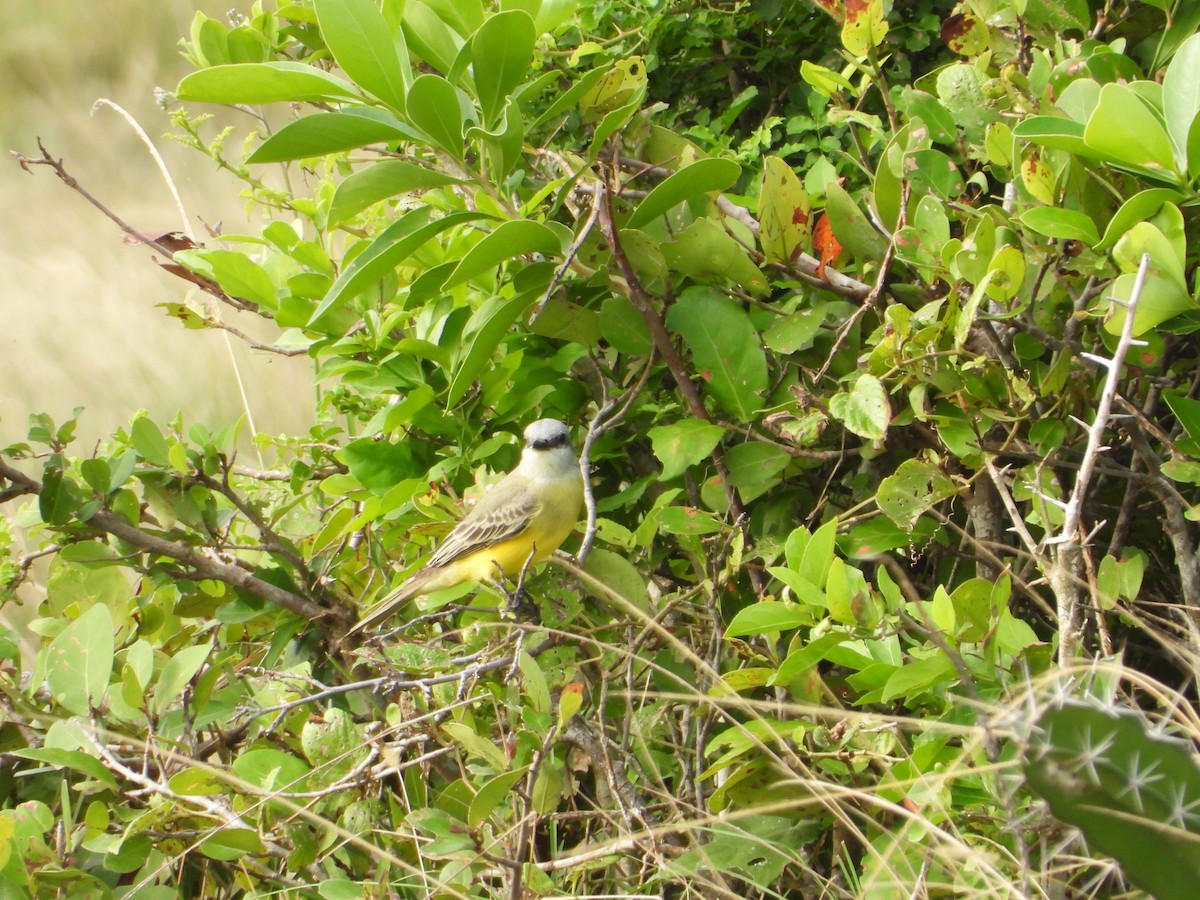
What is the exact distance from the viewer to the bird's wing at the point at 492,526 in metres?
2.44

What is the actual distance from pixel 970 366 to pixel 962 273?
157 mm

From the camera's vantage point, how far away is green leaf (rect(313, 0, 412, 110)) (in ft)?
5.56

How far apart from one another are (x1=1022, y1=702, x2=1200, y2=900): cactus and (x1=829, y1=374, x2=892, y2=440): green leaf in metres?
0.78

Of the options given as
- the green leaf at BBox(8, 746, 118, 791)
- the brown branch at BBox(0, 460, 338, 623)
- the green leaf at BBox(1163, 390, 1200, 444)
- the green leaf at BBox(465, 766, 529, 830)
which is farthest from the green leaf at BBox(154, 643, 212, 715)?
the green leaf at BBox(1163, 390, 1200, 444)

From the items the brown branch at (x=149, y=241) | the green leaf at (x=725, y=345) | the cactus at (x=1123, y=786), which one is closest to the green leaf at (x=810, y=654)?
the green leaf at (x=725, y=345)

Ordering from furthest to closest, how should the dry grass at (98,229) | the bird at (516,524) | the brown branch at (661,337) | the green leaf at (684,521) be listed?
1. the dry grass at (98,229)
2. the bird at (516,524)
3. the green leaf at (684,521)
4. the brown branch at (661,337)

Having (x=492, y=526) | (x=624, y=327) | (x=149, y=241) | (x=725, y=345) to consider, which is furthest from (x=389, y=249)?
(x=149, y=241)

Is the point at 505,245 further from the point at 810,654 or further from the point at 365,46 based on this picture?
the point at 810,654

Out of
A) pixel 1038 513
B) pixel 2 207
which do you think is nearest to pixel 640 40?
pixel 1038 513

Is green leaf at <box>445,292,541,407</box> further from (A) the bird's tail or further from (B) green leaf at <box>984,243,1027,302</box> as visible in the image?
(B) green leaf at <box>984,243,1027,302</box>

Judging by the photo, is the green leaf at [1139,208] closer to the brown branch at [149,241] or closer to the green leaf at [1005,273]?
the green leaf at [1005,273]

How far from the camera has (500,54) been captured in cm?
177

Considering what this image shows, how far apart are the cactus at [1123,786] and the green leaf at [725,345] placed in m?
1.10

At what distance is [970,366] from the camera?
1.76 metres
